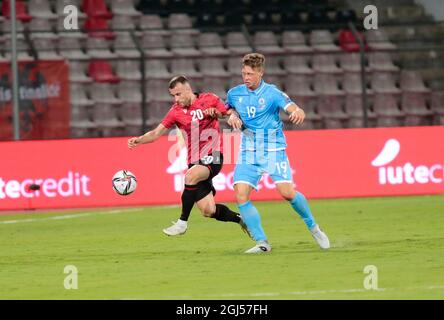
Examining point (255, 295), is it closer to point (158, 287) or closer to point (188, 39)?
→ point (158, 287)

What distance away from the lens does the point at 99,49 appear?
27.0 metres

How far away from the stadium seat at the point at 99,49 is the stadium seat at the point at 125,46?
190 millimetres

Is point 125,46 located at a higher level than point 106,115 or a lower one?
higher

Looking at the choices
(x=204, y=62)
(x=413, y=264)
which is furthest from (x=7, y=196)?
(x=413, y=264)

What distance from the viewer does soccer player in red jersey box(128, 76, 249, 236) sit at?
583 inches

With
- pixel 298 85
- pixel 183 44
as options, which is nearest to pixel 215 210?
pixel 298 85

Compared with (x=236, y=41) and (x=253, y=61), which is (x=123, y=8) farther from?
(x=253, y=61)

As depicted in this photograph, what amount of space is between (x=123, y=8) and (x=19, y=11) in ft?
8.09

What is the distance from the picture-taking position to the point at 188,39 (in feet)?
93.4

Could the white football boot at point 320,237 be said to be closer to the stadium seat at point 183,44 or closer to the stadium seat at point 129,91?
the stadium seat at point 129,91

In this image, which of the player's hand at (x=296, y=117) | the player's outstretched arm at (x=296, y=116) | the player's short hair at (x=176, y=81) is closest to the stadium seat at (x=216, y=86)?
the player's short hair at (x=176, y=81)

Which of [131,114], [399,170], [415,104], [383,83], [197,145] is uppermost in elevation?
[383,83]

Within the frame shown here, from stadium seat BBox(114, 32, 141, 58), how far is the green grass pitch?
6461 millimetres
